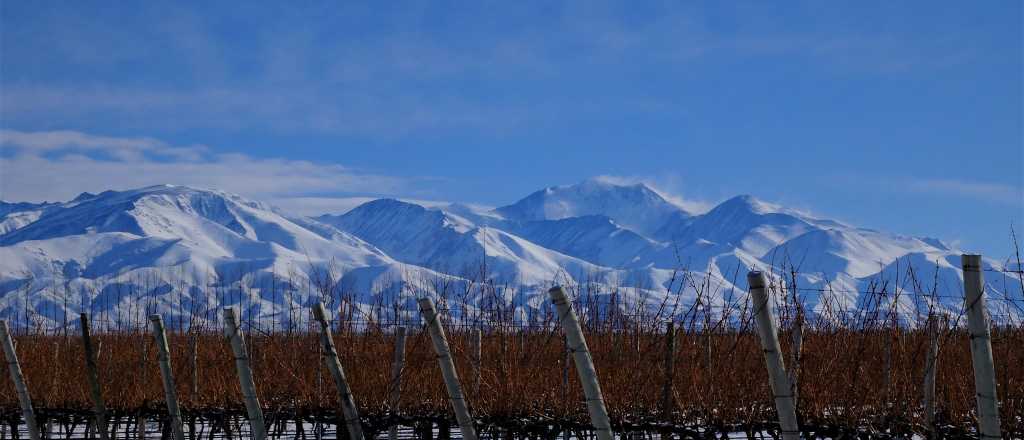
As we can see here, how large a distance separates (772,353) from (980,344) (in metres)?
0.81

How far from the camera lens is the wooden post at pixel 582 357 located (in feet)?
17.0

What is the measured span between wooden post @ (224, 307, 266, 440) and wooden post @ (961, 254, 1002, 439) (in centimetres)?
408

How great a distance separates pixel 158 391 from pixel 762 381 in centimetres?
549

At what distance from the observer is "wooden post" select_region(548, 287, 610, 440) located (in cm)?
518

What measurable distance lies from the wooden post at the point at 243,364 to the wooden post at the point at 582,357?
2.39 meters

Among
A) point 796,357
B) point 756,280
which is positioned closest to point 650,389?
point 796,357

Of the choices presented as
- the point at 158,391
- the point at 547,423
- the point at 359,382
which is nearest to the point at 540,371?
the point at 547,423

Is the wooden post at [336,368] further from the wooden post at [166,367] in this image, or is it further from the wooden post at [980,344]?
the wooden post at [980,344]

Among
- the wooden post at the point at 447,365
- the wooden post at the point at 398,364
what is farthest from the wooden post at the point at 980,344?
the wooden post at the point at 398,364

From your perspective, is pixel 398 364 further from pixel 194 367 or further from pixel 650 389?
pixel 194 367

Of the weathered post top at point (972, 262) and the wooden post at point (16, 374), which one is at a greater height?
the weathered post top at point (972, 262)

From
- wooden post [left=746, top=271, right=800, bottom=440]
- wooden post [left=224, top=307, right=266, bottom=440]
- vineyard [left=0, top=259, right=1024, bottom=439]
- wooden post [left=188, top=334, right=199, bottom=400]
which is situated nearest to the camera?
wooden post [left=746, top=271, right=800, bottom=440]

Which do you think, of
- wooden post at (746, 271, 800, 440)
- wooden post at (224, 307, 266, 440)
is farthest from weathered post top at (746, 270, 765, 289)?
wooden post at (224, 307, 266, 440)

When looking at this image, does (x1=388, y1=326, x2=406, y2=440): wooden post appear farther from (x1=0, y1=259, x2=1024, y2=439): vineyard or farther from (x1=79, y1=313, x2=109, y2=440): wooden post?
(x1=79, y1=313, x2=109, y2=440): wooden post
